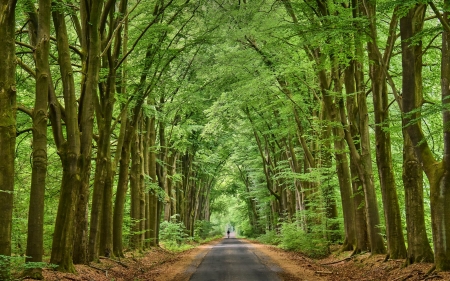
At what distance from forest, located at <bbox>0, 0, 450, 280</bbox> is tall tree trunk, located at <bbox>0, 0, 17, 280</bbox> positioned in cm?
3

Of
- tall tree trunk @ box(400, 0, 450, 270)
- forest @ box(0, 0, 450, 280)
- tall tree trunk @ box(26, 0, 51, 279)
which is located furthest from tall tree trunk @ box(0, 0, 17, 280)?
tall tree trunk @ box(400, 0, 450, 270)

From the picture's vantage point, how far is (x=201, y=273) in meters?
14.0

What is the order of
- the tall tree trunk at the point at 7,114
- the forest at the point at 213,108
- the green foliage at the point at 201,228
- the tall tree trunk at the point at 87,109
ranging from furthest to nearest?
the green foliage at the point at 201,228 < the tall tree trunk at the point at 87,109 < the forest at the point at 213,108 < the tall tree trunk at the point at 7,114

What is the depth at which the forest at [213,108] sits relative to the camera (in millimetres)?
9531

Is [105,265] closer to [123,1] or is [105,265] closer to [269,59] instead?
[123,1]

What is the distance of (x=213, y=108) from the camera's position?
24828 millimetres

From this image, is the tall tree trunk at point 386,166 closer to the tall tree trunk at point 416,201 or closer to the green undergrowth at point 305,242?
the tall tree trunk at point 416,201

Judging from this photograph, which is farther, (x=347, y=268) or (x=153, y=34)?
(x=153, y=34)

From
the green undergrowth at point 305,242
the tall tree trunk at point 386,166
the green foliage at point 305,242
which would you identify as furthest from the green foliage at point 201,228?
the tall tree trunk at point 386,166

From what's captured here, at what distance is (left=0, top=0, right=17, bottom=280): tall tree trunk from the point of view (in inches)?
317

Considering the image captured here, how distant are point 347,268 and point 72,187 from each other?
8999mm

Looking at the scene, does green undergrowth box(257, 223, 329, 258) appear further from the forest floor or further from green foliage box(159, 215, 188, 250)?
green foliage box(159, 215, 188, 250)

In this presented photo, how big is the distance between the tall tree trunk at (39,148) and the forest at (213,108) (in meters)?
0.03

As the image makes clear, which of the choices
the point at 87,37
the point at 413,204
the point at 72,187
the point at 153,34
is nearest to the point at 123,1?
the point at 153,34
